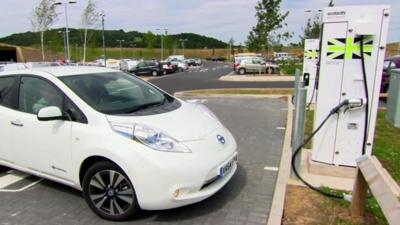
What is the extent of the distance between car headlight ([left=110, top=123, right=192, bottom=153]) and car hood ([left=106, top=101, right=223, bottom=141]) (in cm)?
5

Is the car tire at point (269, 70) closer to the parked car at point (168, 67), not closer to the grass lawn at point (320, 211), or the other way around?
the parked car at point (168, 67)

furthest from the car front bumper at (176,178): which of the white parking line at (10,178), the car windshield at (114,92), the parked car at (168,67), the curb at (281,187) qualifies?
the parked car at (168,67)

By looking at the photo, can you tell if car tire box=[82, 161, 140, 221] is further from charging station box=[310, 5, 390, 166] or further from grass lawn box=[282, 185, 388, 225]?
charging station box=[310, 5, 390, 166]

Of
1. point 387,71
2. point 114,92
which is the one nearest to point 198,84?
point 387,71

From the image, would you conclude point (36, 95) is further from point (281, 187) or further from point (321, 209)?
point (321, 209)

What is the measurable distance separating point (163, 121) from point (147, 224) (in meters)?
1.04

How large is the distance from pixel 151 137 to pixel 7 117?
2091 mm

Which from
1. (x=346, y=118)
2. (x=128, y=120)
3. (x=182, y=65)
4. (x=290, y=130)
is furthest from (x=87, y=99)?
(x=182, y=65)

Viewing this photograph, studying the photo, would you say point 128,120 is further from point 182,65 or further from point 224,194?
point 182,65

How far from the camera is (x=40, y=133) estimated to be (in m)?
3.82

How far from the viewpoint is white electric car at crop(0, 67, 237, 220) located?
3217 mm

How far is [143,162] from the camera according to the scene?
3.16 m

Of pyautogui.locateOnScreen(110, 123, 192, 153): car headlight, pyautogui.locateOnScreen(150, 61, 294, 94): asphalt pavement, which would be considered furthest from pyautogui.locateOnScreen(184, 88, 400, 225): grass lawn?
pyautogui.locateOnScreen(150, 61, 294, 94): asphalt pavement

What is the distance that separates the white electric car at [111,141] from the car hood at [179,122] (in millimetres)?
10
